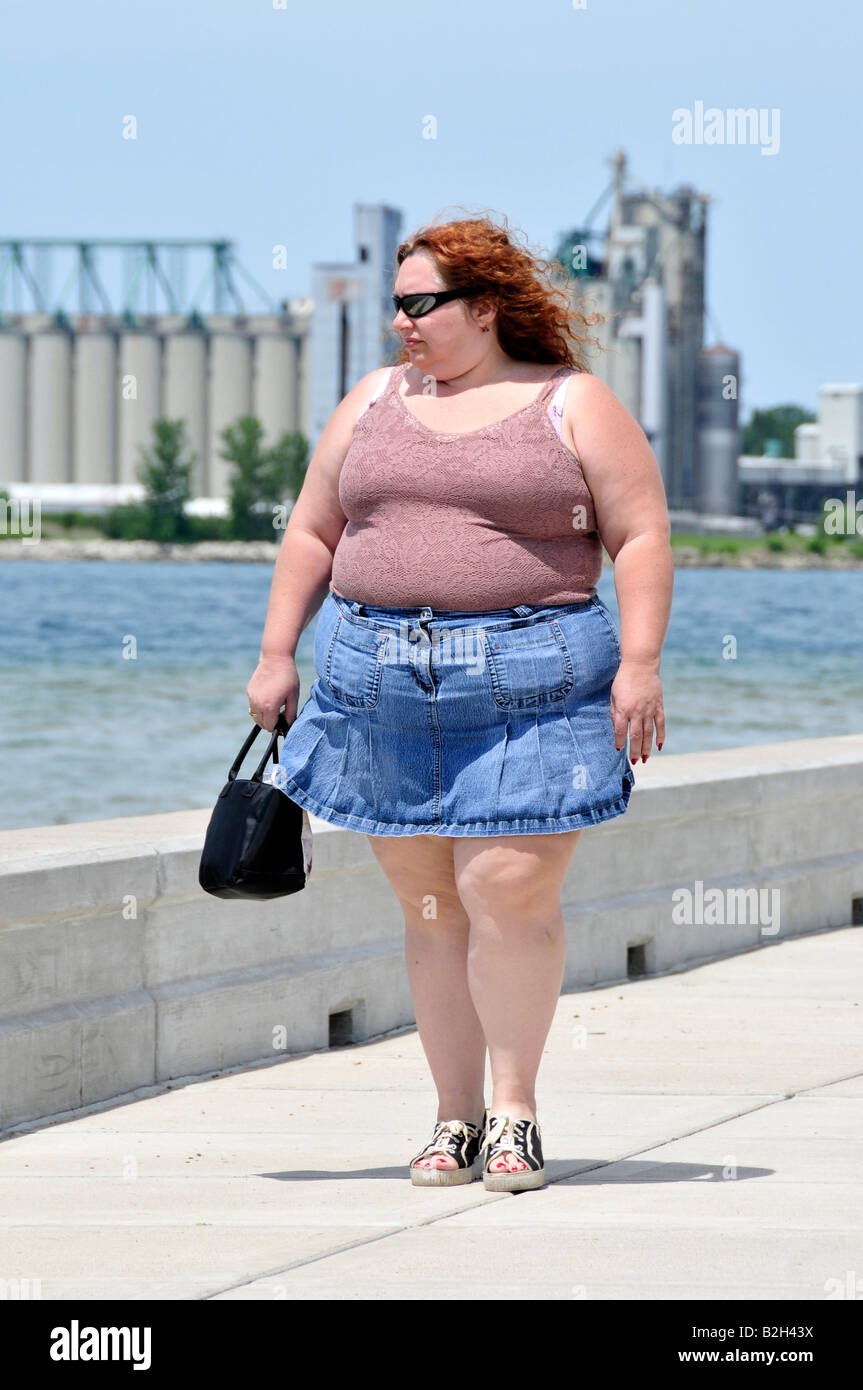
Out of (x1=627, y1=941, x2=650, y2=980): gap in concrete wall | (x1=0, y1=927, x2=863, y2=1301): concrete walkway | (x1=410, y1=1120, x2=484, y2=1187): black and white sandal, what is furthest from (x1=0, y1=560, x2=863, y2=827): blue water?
(x1=410, y1=1120, x2=484, y2=1187): black and white sandal

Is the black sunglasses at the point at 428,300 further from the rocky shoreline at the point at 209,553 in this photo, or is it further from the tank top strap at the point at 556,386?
the rocky shoreline at the point at 209,553

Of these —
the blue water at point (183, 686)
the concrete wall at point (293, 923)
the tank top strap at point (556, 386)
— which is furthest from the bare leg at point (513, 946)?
the blue water at point (183, 686)

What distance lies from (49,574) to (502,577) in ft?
389

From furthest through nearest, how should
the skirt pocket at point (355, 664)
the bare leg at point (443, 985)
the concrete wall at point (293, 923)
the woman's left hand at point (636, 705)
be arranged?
1. the concrete wall at point (293, 923)
2. the bare leg at point (443, 985)
3. the skirt pocket at point (355, 664)
4. the woman's left hand at point (636, 705)

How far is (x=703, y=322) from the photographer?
140 metres

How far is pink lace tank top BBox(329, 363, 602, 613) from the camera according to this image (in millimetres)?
4188

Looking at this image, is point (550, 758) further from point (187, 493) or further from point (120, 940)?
point (187, 493)

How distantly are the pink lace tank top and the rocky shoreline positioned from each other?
12370cm

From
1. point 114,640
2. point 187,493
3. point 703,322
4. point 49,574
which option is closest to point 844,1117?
point 114,640

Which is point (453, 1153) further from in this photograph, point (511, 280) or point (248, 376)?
point (248, 376)

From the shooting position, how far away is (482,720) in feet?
13.8

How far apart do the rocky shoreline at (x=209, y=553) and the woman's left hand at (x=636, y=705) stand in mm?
123862

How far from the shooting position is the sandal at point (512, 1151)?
4.20 meters

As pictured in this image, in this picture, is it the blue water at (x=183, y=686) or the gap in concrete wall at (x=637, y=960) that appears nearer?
the gap in concrete wall at (x=637, y=960)
